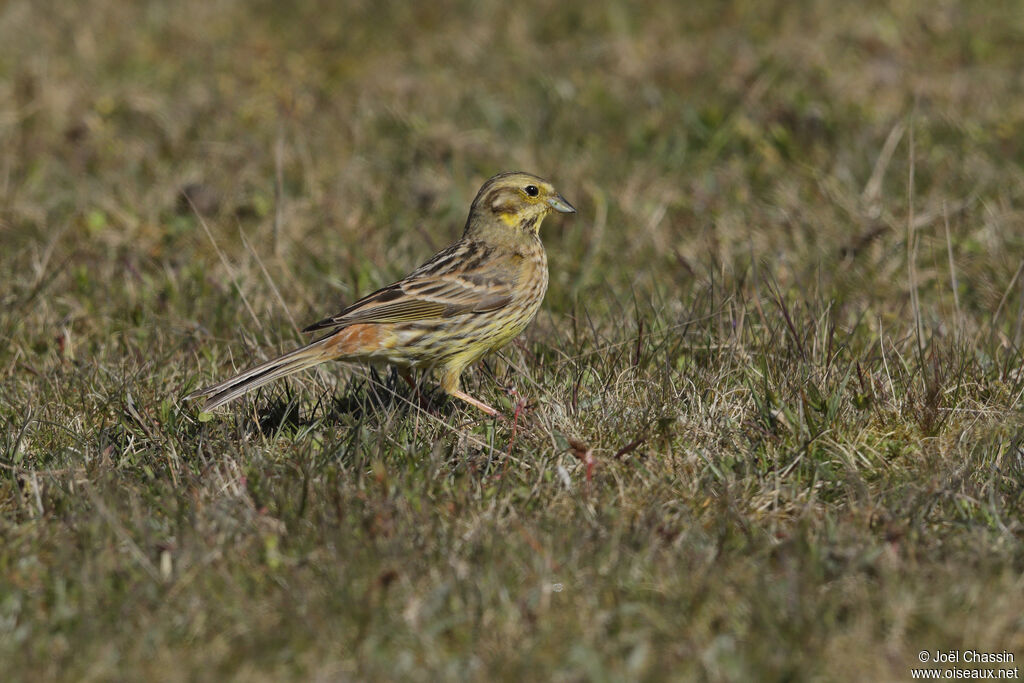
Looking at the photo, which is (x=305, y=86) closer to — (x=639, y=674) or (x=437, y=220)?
(x=437, y=220)

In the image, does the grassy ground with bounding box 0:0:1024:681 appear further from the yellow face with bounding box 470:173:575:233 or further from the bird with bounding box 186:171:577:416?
the yellow face with bounding box 470:173:575:233

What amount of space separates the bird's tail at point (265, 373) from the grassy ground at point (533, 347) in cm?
14

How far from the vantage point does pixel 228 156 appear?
8711mm

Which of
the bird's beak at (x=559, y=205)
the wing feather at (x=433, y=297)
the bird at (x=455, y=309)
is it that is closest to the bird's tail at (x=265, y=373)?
the bird at (x=455, y=309)

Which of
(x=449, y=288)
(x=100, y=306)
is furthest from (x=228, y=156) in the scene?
(x=449, y=288)

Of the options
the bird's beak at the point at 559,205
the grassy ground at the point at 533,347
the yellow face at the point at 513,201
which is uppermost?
the yellow face at the point at 513,201

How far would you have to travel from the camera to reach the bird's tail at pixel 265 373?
5047 millimetres

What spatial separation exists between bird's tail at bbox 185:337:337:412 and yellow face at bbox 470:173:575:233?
1171 millimetres

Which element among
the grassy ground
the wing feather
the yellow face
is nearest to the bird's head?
the yellow face

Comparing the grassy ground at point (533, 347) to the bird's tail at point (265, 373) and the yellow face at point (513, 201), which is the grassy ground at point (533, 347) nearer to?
the bird's tail at point (265, 373)

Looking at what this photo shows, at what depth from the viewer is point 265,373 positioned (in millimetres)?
5199

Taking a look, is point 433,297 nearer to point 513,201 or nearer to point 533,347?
point 533,347

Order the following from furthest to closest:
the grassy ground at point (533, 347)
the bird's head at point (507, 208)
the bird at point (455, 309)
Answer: the bird's head at point (507, 208) → the bird at point (455, 309) → the grassy ground at point (533, 347)

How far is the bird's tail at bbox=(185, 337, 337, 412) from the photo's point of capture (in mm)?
5047
